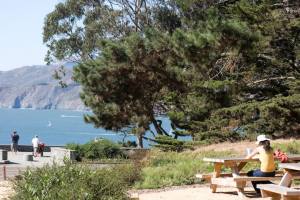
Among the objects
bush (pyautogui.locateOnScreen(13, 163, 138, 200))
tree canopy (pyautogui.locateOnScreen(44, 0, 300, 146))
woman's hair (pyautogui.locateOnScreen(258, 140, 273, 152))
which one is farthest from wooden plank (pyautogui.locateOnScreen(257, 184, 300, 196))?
tree canopy (pyautogui.locateOnScreen(44, 0, 300, 146))

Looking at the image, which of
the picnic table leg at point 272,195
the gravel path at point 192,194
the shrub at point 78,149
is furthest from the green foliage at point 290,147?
the shrub at point 78,149

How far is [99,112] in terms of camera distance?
34.2 metres

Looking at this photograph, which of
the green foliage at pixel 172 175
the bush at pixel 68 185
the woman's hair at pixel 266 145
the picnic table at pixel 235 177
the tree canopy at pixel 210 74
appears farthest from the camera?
the tree canopy at pixel 210 74

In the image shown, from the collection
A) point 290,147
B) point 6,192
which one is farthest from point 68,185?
point 290,147

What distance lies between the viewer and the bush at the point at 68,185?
8.69 meters

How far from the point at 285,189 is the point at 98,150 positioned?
28.8 m

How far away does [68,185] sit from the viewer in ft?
29.4

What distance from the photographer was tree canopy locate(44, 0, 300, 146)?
78.2ft

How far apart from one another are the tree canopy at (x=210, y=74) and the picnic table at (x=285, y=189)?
13.5 m

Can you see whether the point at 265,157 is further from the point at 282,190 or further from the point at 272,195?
the point at 282,190

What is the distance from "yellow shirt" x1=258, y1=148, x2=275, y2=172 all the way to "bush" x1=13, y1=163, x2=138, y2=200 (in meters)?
2.56

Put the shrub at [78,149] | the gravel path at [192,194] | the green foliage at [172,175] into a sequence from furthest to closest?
the shrub at [78,149] → the green foliage at [172,175] → the gravel path at [192,194]

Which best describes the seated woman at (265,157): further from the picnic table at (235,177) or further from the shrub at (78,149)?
the shrub at (78,149)

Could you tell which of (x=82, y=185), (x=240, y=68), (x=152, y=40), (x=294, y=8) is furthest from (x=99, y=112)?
(x=82, y=185)
